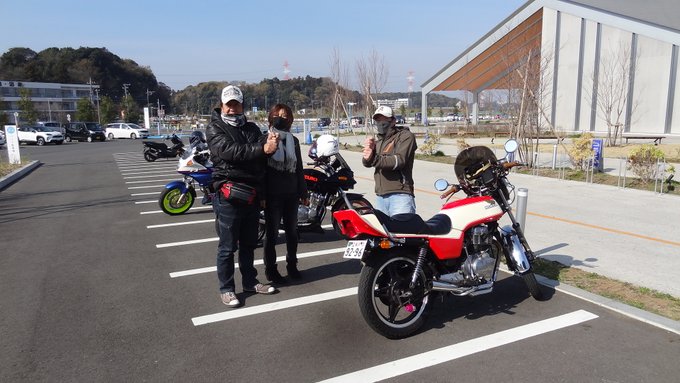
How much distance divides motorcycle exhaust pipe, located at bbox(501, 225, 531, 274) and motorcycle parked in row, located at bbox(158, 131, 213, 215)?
5030 millimetres

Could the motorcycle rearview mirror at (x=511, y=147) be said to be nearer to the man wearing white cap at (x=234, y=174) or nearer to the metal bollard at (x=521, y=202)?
the metal bollard at (x=521, y=202)

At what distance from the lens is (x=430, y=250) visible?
12.6ft

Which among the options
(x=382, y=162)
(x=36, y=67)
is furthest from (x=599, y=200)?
(x=36, y=67)

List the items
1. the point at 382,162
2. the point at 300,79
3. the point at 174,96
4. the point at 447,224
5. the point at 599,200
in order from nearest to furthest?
1. the point at 447,224
2. the point at 382,162
3. the point at 599,200
4. the point at 300,79
5. the point at 174,96

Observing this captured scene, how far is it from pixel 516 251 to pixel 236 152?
2.66m

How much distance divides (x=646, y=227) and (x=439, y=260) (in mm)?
5075

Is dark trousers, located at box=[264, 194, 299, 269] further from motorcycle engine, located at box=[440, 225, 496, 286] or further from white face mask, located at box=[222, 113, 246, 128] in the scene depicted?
motorcycle engine, located at box=[440, 225, 496, 286]

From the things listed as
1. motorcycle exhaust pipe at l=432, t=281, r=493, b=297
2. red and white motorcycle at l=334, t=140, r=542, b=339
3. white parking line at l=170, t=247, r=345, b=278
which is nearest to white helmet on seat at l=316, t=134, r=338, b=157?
white parking line at l=170, t=247, r=345, b=278

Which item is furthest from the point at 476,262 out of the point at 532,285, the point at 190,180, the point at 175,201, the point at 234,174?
the point at 175,201

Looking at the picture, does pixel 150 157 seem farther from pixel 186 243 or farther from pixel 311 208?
pixel 311 208

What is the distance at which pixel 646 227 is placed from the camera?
723 cm

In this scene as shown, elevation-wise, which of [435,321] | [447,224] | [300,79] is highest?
[300,79]

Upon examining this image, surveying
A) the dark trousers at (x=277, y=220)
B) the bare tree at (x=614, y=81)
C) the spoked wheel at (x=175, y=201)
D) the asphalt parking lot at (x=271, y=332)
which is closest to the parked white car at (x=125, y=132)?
the bare tree at (x=614, y=81)

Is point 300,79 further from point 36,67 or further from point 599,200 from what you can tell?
point 599,200
